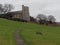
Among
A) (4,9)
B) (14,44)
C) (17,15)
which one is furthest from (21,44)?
(4,9)

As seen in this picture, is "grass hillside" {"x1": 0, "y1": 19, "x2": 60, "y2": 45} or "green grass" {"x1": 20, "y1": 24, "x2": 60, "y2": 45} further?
"green grass" {"x1": 20, "y1": 24, "x2": 60, "y2": 45}

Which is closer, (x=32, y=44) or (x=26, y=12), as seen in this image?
(x=32, y=44)

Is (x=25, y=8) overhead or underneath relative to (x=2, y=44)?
overhead

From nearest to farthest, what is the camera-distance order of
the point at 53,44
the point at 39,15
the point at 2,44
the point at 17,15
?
the point at 2,44, the point at 53,44, the point at 17,15, the point at 39,15

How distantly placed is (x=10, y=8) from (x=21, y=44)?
105 meters

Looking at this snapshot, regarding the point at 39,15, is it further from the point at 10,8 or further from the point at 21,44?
the point at 21,44

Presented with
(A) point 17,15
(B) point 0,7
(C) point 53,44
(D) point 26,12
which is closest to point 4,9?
(B) point 0,7

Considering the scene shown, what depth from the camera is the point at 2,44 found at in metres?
24.5

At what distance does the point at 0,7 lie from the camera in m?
127

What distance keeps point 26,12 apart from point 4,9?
36558mm

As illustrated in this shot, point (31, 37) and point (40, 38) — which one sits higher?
point (31, 37)

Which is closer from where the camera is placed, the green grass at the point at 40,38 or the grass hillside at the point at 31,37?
the grass hillside at the point at 31,37

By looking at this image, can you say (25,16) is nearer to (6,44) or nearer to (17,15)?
(17,15)

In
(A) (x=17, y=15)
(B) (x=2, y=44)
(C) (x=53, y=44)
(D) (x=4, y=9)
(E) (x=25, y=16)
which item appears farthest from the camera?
(D) (x=4, y=9)
